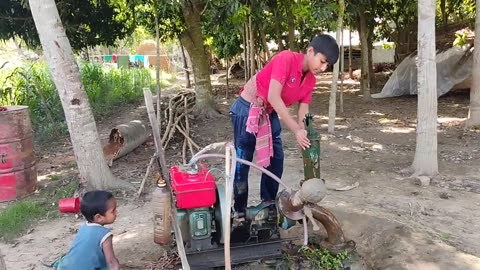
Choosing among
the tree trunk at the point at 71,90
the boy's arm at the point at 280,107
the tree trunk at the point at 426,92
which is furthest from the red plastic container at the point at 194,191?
the tree trunk at the point at 426,92

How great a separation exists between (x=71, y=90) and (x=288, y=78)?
2.39 m

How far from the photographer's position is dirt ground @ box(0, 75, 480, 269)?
3293 millimetres

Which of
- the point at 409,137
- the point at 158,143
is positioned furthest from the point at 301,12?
the point at 158,143

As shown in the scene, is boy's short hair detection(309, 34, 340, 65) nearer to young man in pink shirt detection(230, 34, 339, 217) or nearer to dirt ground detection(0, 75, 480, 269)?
young man in pink shirt detection(230, 34, 339, 217)

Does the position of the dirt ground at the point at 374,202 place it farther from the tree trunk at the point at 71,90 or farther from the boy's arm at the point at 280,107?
the boy's arm at the point at 280,107

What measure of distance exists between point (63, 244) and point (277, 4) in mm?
6291

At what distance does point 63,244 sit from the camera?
383 cm

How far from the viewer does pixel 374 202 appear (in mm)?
4344

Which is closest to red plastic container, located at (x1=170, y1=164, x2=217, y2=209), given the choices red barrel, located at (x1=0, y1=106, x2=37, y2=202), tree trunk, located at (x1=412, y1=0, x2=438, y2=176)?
red barrel, located at (x1=0, y1=106, x2=37, y2=202)

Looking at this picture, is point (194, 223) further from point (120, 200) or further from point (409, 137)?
point (409, 137)

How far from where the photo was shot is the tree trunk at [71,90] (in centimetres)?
424

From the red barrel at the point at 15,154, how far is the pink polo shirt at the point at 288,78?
3109 mm

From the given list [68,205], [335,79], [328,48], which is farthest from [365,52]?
[68,205]

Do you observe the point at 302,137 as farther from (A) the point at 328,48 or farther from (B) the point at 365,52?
(B) the point at 365,52
